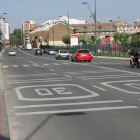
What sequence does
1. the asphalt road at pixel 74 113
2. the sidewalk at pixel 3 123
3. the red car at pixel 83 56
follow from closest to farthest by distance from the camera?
1. the sidewalk at pixel 3 123
2. the asphalt road at pixel 74 113
3. the red car at pixel 83 56

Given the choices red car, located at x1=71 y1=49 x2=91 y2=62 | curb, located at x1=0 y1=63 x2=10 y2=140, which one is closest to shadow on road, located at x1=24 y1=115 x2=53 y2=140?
curb, located at x1=0 y1=63 x2=10 y2=140

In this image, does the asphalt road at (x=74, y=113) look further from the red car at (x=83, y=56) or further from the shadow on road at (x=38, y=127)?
the red car at (x=83, y=56)

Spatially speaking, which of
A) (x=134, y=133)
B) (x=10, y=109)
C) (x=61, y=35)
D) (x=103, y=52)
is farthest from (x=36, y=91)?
(x=61, y=35)

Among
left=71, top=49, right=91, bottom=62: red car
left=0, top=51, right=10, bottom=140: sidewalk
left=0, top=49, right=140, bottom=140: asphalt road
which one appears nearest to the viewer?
left=0, top=51, right=10, bottom=140: sidewalk

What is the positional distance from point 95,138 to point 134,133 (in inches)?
32.5

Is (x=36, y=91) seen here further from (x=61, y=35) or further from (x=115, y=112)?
(x=61, y=35)

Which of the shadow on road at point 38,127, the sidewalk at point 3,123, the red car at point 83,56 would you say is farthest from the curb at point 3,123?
the red car at point 83,56

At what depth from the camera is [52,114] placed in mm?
9336

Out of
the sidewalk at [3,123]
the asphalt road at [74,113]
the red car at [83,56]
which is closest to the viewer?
the sidewalk at [3,123]

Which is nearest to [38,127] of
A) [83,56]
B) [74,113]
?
[74,113]

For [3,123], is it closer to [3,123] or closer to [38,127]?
[3,123]

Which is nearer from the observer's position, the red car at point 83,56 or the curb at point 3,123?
the curb at point 3,123

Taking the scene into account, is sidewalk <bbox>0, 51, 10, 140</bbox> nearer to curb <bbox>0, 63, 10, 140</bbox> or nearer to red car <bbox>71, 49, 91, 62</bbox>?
curb <bbox>0, 63, 10, 140</bbox>

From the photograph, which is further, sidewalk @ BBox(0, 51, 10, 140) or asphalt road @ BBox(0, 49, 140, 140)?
asphalt road @ BBox(0, 49, 140, 140)
